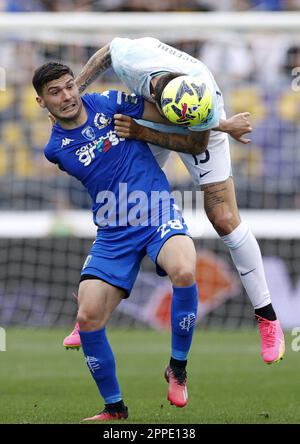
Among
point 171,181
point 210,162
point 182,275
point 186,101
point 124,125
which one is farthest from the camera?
point 171,181

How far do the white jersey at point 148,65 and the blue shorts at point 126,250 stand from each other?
732mm

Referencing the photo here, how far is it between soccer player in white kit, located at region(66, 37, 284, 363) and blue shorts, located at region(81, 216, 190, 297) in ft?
1.99

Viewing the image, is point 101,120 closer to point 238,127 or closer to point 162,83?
point 162,83

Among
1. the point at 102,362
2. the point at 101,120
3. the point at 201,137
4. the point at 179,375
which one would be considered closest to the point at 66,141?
the point at 101,120

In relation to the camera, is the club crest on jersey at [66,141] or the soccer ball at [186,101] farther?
the club crest on jersey at [66,141]

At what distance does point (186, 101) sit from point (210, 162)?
1.13 metres

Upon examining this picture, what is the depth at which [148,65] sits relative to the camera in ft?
25.7

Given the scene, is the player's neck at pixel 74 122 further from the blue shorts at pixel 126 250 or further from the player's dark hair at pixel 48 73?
the blue shorts at pixel 126 250

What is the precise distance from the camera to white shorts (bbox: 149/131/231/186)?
8.35 m

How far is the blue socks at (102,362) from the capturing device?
25.0 ft

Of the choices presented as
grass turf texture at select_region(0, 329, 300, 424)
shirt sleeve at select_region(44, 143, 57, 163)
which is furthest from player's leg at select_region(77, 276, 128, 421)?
shirt sleeve at select_region(44, 143, 57, 163)

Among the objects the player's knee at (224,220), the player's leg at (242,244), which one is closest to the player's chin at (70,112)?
the player's leg at (242,244)

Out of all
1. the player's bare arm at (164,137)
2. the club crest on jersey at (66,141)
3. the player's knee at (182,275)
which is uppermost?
the player's bare arm at (164,137)
